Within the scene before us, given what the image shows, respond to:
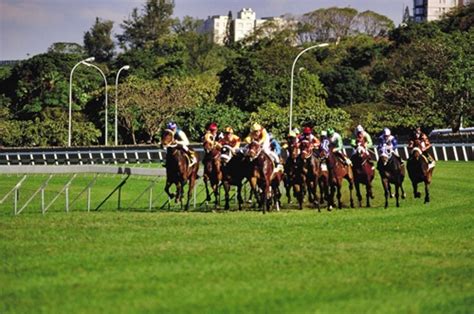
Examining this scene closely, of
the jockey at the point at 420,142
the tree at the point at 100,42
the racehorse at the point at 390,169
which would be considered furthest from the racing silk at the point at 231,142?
the tree at the point at 100,42

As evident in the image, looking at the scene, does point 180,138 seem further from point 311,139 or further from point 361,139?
point 361,139

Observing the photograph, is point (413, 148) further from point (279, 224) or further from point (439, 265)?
point (439, 265)

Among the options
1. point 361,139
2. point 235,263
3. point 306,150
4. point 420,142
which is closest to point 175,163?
point 306,150

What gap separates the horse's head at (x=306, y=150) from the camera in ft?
91.4

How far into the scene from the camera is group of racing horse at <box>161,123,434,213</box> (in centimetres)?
2704

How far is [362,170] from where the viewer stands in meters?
30.2

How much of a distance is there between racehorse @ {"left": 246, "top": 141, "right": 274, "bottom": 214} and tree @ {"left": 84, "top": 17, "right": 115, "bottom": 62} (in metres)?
109

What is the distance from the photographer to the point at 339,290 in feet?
42.9

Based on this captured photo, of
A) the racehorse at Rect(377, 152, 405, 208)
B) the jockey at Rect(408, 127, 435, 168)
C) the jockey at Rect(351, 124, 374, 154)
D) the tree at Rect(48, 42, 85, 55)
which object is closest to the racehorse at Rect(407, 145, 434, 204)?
the jockey at Rect(408, 127, 435, 168)

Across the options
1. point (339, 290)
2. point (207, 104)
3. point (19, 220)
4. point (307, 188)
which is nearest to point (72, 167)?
point (307, 188)

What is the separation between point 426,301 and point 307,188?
1710 cm

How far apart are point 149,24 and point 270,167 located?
377ft

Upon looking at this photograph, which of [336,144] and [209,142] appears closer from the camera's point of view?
[209,142]

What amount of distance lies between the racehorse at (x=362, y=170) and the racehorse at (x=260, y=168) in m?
3.86
